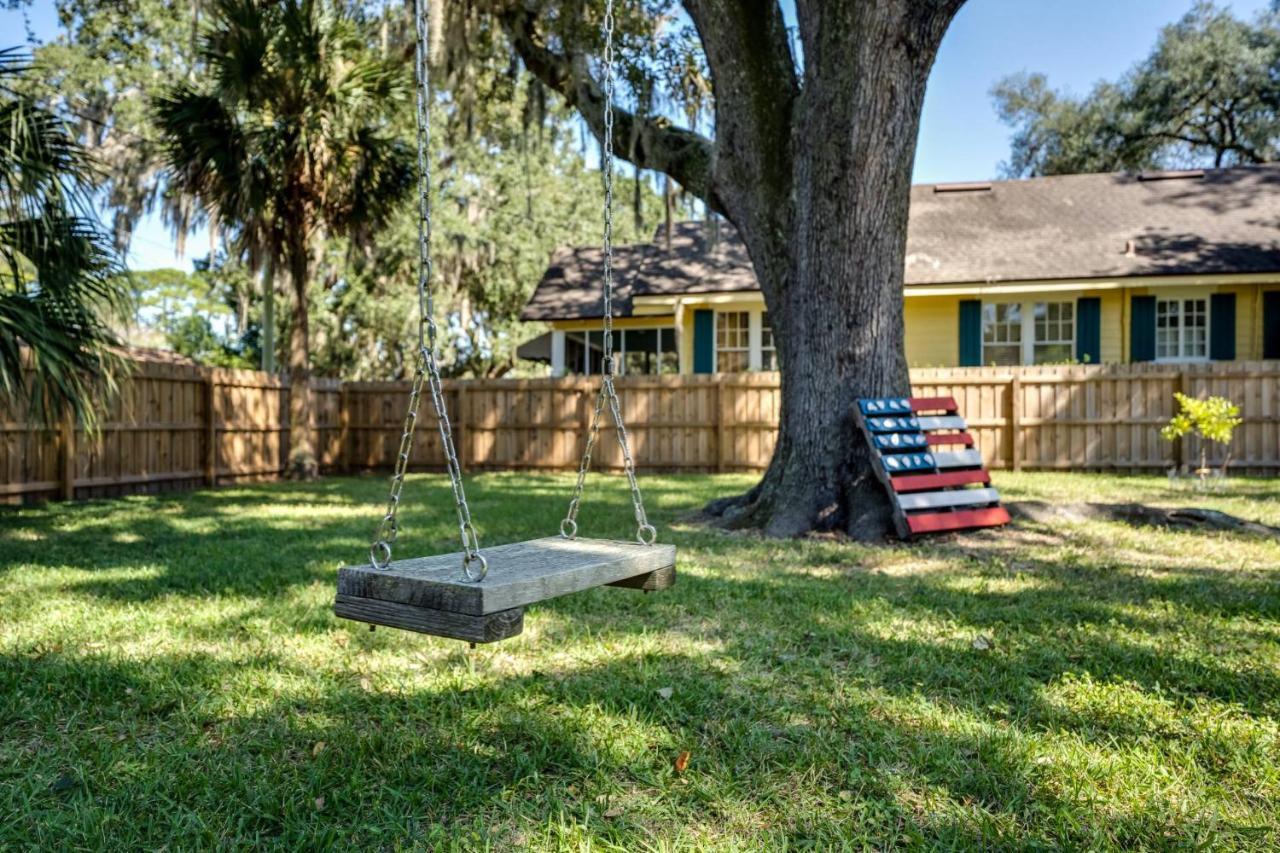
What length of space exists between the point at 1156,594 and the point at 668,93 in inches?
288

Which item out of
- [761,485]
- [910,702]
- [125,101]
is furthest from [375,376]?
[910,702]

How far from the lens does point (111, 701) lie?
3010 mm

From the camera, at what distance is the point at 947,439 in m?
7.26

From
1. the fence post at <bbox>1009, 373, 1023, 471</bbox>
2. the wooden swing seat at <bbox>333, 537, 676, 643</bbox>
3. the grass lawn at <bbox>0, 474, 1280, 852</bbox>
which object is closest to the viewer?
the wooden swing seat at <bbox>333, 537, 676, 643</bbox>

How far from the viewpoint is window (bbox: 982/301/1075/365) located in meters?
15.5

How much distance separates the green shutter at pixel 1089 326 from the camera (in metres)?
15.1

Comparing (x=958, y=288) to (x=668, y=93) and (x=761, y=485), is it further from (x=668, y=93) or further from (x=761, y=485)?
(x=761, y=485)

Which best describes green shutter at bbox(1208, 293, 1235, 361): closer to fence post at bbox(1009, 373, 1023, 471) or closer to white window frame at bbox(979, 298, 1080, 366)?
white window frame at bbox(979, 298, 1080, 366)

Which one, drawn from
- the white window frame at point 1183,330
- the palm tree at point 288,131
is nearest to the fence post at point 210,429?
the palm tree at point 288,131

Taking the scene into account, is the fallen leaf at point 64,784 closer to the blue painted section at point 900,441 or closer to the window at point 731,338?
the blue painted section at point 900,441

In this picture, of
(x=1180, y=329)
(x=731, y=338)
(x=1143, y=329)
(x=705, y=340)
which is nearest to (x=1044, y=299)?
(x=1143, y=329)

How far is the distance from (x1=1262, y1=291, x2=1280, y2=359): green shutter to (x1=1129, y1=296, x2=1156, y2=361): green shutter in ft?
5.89

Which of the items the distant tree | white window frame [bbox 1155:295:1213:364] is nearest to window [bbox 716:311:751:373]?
white window frame [bbox 1155:295:1213:364]

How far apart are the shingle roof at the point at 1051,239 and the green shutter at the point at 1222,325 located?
0.82 metres
